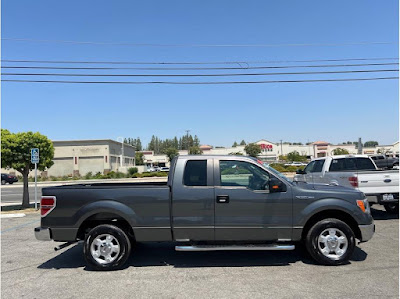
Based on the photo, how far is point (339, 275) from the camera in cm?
475

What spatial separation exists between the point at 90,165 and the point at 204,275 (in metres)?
54.6

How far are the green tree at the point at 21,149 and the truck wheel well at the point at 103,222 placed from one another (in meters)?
9.74

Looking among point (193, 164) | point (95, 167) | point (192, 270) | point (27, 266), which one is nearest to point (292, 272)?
point (192, 270)

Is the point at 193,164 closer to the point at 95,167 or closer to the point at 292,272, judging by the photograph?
the point at 292,272

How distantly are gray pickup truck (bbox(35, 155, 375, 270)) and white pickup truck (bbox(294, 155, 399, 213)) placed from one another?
398 cm

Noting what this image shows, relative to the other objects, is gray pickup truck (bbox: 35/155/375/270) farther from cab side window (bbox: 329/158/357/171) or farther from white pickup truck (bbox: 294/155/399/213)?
cab side window (bbox: 329/158/357/171)

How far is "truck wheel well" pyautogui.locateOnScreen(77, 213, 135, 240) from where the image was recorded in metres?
5.29

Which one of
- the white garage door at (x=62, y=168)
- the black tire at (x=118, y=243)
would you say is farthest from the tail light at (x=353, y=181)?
the white garage door at (x=62, y=168)

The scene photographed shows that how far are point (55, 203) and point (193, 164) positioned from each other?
8.00 feet

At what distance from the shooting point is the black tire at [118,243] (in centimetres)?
514

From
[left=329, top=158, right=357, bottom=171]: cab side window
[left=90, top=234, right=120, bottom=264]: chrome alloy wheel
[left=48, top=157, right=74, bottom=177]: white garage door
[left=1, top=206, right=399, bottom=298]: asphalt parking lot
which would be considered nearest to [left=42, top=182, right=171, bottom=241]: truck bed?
[left=90, top=234, right=120, bottom=264]: chrome alloy wheel

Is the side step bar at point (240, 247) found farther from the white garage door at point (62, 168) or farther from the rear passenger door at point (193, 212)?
the white garage door at point (62, 168)

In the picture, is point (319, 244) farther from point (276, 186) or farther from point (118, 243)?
point (118, 243)

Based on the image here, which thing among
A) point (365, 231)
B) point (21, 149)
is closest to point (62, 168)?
point (21, 149)
